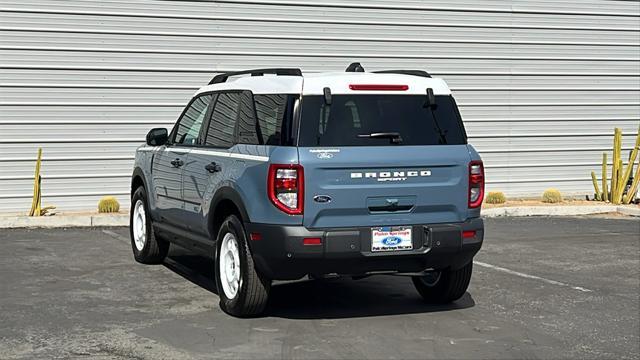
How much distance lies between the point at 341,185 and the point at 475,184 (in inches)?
46.7

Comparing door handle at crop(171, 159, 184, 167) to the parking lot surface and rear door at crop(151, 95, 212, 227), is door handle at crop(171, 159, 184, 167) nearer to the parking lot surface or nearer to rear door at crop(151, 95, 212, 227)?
rear door at crop(151, 95, 212, 227)

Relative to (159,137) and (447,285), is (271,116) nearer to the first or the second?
(447,285)

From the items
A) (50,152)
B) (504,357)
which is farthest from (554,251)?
(50,152)

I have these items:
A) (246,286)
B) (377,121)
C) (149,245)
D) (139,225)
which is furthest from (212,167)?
(139,225)

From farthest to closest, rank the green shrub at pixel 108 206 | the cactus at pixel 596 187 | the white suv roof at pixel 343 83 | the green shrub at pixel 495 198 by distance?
the cactus at pixel 596 187 → the green shrub at pixel 495 198 → the green shrub at pixel 108 206 → the white suv roof at pixel 343 83

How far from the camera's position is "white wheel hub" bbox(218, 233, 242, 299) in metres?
7.87

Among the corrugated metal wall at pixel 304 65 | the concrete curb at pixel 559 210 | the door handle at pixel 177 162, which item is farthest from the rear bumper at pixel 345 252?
the concrete curb at pixel 559 210

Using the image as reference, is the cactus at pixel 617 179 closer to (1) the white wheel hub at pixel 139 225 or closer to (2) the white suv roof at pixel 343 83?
(1) the white wheel hub at pixel 139 225

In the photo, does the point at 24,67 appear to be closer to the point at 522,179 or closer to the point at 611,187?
the point at 522,179

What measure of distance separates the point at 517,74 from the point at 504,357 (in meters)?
11.9

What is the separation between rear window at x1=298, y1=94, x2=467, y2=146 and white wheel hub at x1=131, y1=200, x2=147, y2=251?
3.62 meters

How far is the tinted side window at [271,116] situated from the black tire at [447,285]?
6.15 ft

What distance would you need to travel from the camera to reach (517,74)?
17875mm

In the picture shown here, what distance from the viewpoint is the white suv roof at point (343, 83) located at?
753cm
